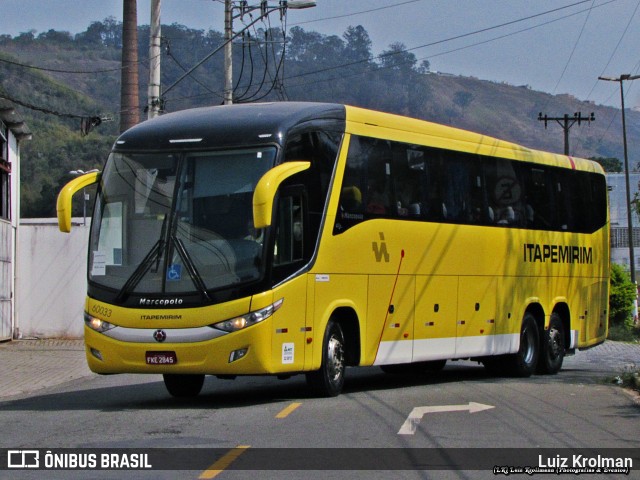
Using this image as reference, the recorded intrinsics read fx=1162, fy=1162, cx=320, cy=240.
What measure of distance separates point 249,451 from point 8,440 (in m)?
2.54

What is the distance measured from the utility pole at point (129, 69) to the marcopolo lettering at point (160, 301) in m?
24.6

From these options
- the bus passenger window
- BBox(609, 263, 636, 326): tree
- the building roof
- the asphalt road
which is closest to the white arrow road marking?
the asphalt road

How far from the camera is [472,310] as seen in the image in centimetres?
1848

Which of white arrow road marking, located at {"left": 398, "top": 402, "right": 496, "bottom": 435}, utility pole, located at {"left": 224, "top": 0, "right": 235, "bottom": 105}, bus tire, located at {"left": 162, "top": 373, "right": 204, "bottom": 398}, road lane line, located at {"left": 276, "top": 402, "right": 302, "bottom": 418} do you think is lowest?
white arrow road marking, located at {"left": 398, "top": 402, "right": 496, "bottom": 435}

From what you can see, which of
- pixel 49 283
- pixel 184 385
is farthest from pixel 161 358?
pixel 49 283

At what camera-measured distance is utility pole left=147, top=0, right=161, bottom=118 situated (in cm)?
2723

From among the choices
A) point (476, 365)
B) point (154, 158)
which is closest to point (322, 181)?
point (154, 158)

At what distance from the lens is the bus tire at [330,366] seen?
48.3 ft

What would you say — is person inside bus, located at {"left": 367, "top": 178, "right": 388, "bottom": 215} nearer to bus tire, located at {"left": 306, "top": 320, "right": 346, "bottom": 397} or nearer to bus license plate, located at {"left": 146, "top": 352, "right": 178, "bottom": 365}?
bus tire, located at {"left": 306, "top": 320, "right": 346, "bottom": 397}

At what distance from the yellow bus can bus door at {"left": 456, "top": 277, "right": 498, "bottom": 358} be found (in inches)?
1.5

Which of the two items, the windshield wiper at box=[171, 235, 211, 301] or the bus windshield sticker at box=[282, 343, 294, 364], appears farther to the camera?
the bus windshield sticker at box=[282, 343, 294, 364]

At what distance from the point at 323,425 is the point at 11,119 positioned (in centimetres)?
2090

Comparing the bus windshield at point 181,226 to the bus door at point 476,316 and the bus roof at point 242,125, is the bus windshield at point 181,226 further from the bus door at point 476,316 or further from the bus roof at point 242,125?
the bus door at point 476,316

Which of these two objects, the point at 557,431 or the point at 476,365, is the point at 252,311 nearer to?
the point at 557,431
